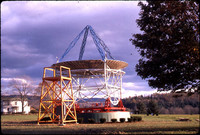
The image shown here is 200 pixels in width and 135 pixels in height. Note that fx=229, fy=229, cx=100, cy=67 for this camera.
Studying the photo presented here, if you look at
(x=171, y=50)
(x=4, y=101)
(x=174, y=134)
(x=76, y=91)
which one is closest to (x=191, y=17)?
(x=171, y=50)

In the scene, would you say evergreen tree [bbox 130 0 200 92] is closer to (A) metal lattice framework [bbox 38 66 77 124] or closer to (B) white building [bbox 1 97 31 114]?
(A) metal lattice framework [bbox 38 66 77 124]

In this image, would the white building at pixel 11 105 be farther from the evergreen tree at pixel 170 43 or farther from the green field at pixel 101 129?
the evergreen tree at pixel 170 43

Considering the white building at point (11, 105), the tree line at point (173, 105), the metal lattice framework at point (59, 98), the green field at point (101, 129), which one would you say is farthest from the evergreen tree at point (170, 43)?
the white building at point (11, 105)

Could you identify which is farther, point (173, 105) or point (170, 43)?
point (173, 105)

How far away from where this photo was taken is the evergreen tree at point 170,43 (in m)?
17.2

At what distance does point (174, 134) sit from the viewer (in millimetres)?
15289

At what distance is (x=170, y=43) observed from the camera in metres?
17.8

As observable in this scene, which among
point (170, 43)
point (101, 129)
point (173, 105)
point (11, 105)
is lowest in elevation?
point (173, 105)

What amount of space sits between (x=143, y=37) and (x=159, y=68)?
284cm

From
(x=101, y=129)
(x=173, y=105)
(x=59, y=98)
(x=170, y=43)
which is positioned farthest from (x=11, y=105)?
(x=170, y=43)

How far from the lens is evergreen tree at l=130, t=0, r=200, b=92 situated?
679 inches

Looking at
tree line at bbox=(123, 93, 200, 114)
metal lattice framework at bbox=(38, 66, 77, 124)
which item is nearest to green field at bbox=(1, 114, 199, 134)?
metal lattice framework at bbox=(38, 66, 77, 124)

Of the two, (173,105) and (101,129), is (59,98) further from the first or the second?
(173,105)

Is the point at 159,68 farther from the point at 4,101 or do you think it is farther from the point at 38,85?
the point at 4,101
